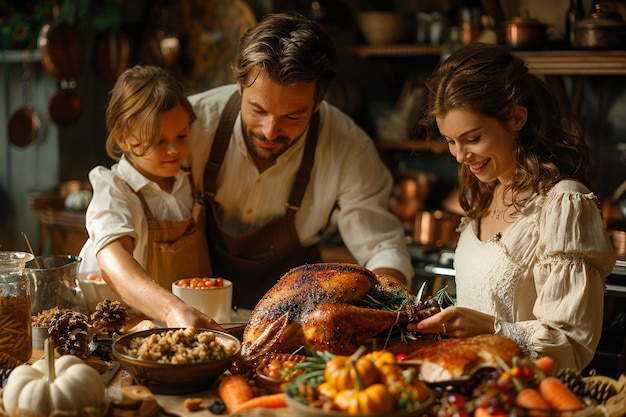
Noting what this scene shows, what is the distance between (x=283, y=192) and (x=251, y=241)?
0.22 meters

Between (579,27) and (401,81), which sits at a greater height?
(579,27)

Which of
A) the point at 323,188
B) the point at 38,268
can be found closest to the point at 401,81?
the point at 323,188

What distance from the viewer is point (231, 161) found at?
2.96 metres

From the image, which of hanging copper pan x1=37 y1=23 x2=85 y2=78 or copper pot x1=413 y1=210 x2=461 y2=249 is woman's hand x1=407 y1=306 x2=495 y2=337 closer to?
copper pot x1=413 y1=210 x2=461 y2=249

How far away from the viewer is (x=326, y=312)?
1.88 metres

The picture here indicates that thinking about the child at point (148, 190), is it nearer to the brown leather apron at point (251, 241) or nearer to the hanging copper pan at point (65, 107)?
the brown leather apron at point (251, 241)

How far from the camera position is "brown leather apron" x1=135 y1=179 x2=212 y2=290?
8.90ft

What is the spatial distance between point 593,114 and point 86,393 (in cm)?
342

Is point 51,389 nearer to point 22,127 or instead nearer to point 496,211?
point 496,211

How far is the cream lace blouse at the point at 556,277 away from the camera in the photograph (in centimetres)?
197

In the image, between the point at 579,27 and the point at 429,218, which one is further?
the point at 429,218

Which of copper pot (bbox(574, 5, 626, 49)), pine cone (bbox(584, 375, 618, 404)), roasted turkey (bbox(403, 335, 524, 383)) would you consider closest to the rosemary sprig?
roasted turkey (bbox(403, 335, 524, 383))

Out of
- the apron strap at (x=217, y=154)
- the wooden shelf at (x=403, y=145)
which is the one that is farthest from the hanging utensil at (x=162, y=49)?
the apron strap at (x=217, y=154)

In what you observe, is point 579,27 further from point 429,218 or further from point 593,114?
point 429,218
